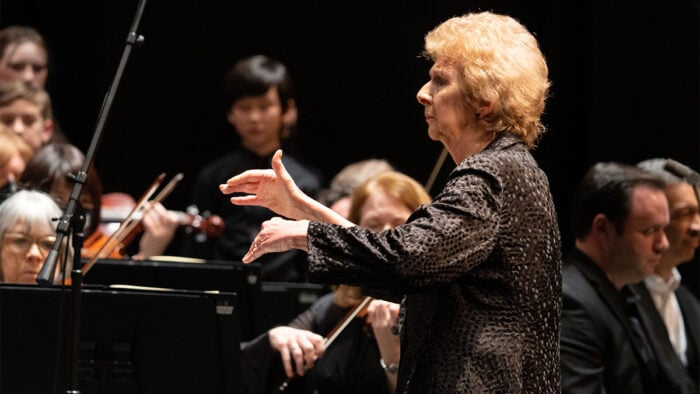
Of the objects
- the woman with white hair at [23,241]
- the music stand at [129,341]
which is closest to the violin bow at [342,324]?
the music stand at [129,341]

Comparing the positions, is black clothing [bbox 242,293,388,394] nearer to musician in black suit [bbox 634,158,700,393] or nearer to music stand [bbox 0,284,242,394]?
music stand [bbox 0,284,242,394]

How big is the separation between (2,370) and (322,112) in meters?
3.05

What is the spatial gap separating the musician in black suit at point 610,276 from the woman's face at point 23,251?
4.67 feet

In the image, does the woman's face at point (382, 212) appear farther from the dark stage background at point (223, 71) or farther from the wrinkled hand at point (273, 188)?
→ the dark stage background at point (223, 71)

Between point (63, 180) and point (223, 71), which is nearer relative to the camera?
point (63, 180)

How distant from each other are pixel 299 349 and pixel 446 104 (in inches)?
42.8

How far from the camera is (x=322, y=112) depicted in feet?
18.1

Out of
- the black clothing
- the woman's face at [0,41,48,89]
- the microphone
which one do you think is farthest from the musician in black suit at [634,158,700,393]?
the woman's face at [0,41,48,89]

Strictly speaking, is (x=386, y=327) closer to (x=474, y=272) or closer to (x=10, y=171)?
(x=474, y=272)

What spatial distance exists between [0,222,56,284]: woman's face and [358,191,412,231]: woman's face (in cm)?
86

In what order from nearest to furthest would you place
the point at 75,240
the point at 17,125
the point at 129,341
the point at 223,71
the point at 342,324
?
the point at 75,240
the point at 129,341
the point at 342,324
the point at 17,125
the point at 223,71

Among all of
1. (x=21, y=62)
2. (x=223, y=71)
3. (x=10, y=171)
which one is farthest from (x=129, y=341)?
(x=223, y=71)

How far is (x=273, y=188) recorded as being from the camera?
2143 millimetres

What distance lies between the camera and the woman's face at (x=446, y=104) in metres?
2.06
